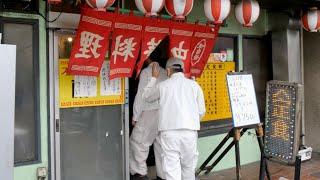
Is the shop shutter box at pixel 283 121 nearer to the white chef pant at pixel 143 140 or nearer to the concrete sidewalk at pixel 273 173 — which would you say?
the concrete sidewalk at pixel 273 173

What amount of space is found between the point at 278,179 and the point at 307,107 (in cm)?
339

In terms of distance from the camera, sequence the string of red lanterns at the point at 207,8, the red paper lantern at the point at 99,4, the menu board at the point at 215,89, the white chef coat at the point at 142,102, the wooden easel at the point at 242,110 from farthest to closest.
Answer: the menu board at the point at 215,89 < the white chef coat at the point at 142,102 < the wooden easel at the point at 242,110 < the string of red lanterns at the point at 207,8 < the red paper lantern at the point at 99,4

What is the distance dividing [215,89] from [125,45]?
318 centimetres

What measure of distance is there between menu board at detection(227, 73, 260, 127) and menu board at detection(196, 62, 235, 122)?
141 cm

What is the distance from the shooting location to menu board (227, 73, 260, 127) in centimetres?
746

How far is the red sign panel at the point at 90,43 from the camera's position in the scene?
6.30 metres

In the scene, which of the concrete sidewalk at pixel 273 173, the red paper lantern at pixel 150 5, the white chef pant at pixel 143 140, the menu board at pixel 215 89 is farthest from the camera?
the menu board at pixel 215 89

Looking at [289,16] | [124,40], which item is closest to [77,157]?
[124,40]

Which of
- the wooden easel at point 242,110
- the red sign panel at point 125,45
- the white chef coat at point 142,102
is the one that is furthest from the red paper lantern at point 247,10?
the red sign panel at point 125,45

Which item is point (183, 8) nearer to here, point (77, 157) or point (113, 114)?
point (113, 114)

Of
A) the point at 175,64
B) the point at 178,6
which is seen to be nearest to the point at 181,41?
the point at 175,64

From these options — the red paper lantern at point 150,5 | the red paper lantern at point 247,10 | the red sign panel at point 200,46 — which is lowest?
the red sign panel at point 200,46

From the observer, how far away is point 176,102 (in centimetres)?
682

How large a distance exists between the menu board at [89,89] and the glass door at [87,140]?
0.32 ft
